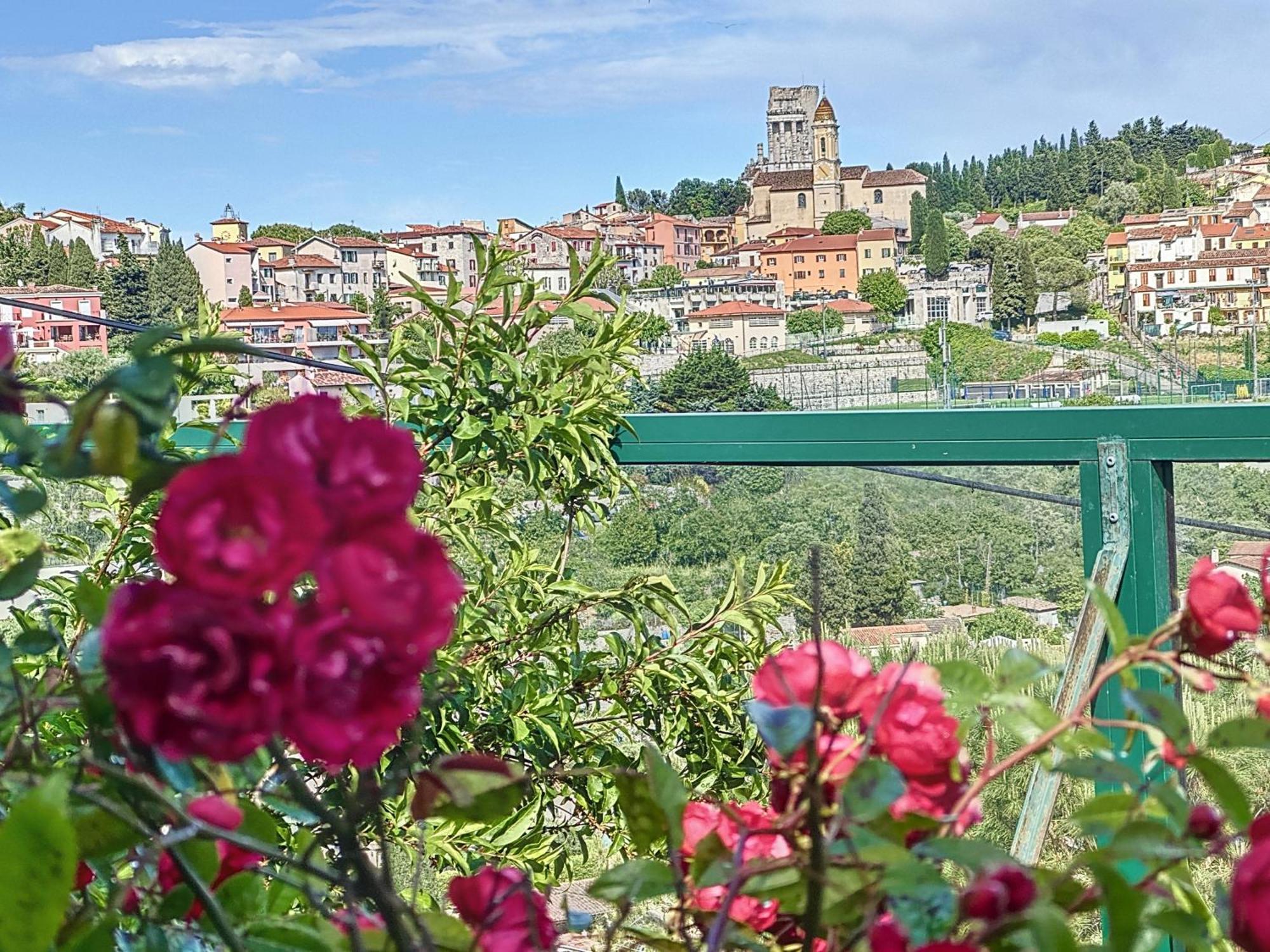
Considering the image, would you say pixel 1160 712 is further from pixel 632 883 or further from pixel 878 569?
pixel 878 569

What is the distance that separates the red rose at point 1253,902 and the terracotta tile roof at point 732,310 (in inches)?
1194

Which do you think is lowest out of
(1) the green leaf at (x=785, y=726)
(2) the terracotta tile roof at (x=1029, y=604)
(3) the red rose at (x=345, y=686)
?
(2) the terracotta tile roof at (x=1029, y=604)

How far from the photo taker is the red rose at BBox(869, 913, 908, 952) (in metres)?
0.22

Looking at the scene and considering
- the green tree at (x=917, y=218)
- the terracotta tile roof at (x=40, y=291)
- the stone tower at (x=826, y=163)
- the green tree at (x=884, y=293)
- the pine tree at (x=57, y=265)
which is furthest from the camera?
the stone tower at (x=826, y=163)

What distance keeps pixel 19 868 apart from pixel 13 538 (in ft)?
0.58

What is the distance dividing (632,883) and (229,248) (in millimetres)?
33230

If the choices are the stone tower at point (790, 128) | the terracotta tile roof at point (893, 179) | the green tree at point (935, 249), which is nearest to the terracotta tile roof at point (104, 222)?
the green tree at point (935, 249)

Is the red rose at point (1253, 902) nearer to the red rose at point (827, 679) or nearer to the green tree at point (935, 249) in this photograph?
the red rose at point (827, 679)

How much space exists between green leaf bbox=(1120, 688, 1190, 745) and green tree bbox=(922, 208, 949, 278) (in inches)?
1563

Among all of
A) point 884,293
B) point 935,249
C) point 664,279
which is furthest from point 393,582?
point 935,249

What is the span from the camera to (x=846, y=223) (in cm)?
4312

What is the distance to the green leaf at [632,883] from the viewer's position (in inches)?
10.7

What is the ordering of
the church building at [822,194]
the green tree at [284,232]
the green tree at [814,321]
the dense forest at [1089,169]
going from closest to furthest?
the green tree at [814,321], the green tree at [284,232], the dense forest at [1089,169], the church building at [822,194]

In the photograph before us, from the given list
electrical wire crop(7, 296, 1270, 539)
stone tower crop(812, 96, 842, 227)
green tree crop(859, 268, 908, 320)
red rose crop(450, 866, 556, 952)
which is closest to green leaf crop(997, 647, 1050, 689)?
red rose crop(450, 866, 556, 952)
